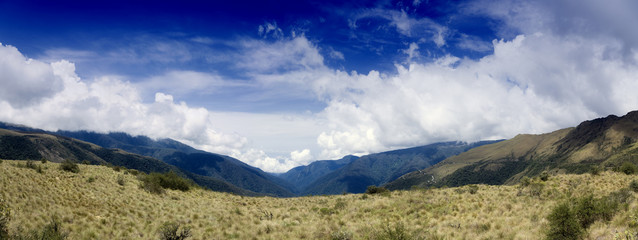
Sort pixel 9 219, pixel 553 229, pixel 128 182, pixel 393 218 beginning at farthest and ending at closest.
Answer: pixel 128 182 → pixel 393 218 → pixel 9 219 → pixel 553 229

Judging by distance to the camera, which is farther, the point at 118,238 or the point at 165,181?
the point at 165,181

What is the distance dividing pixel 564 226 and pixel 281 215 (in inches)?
708

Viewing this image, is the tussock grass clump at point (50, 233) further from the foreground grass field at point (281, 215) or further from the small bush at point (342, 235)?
the small bush at point (342, 235)

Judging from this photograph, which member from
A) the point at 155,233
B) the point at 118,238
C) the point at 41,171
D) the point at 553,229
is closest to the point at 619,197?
the point at 553,229

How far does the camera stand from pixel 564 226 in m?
11.7

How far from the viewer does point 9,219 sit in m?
13.5

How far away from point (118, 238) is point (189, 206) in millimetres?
10546

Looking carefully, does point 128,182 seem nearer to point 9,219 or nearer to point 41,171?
point 41,171

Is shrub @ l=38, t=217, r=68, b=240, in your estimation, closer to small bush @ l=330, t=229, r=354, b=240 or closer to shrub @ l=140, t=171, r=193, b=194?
small bush @ l=330, t=229, r=354, b=240

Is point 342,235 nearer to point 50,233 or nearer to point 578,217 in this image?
point 578,217

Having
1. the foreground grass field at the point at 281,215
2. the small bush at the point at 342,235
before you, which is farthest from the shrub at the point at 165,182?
the small bush at the point at 342,235

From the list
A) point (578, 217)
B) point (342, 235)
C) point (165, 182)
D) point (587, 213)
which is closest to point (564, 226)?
point (578, 217)

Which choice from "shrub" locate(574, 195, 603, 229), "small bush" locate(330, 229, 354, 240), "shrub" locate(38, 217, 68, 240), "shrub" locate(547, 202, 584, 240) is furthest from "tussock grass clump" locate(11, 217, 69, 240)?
"shrub" locate(574, 195, 603, 229)

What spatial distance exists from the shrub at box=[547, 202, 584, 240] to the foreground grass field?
46 cm
